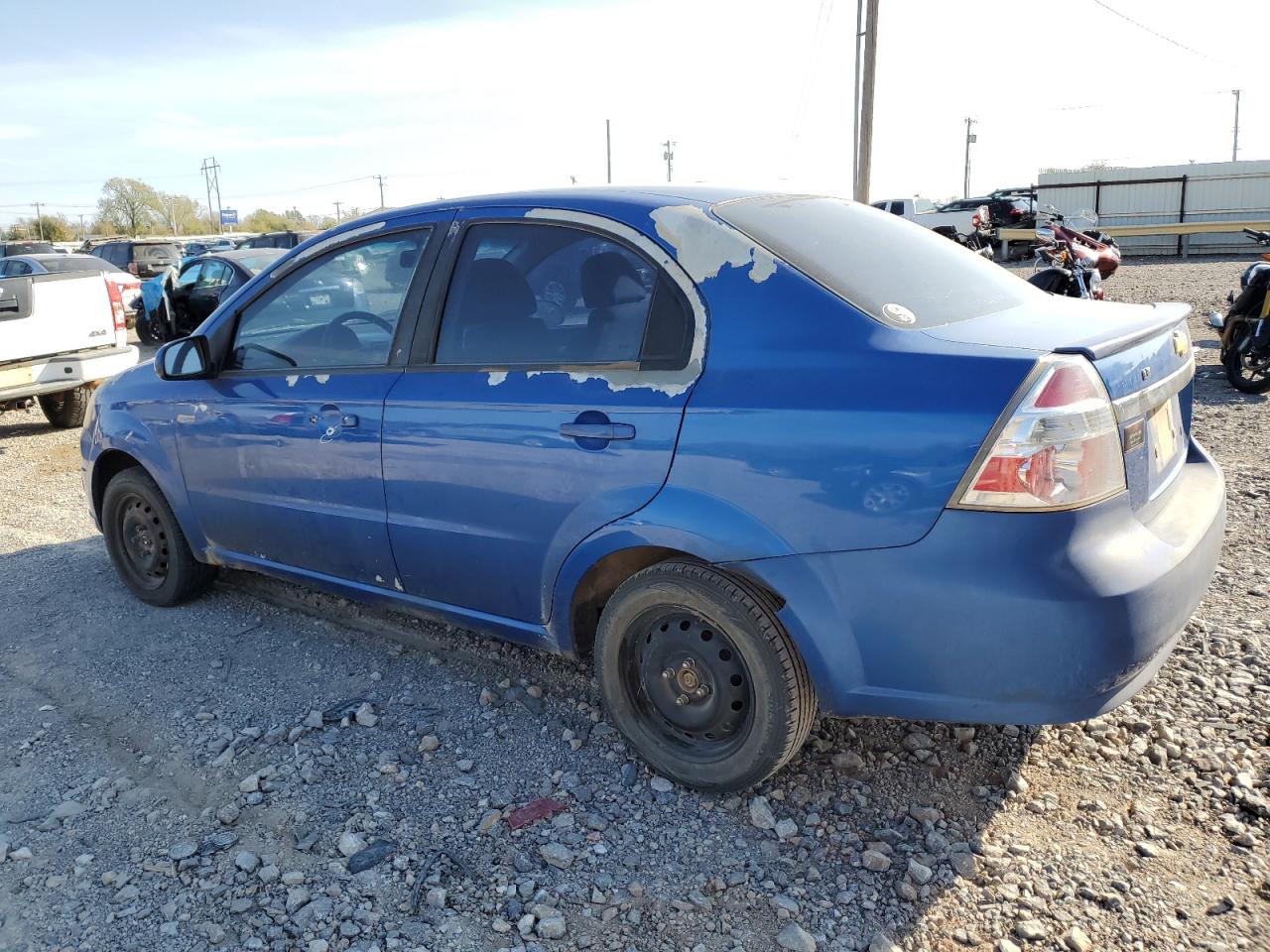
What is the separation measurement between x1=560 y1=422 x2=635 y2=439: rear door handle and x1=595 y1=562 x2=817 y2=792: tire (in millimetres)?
400


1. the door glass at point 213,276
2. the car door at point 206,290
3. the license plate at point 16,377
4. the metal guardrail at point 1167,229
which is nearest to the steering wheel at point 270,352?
the license plate at point 16,377

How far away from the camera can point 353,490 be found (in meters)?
3.60

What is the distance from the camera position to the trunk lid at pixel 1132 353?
248 cm

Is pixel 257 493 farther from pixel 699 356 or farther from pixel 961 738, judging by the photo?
pixel 961 738

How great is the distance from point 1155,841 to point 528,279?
248cm

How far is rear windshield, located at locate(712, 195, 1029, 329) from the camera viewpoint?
274 cm

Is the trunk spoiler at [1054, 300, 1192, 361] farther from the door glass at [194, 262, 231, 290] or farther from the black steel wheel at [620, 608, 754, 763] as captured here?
the door glass at [194, 262, 231, 290]

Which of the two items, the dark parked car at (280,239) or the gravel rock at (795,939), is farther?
the dark parked car at (280,239)

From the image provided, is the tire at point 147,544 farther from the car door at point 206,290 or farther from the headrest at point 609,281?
the car door at point 206,290

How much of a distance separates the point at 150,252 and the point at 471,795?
22.3 metres

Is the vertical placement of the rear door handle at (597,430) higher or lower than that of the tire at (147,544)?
higher

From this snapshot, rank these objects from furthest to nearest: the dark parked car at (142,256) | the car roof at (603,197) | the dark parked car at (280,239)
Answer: the dark parked car at (280,239) < the dark parked car at (142,256) < the car roof at (603,197)

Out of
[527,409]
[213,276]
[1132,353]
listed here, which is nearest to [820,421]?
[1132,353]

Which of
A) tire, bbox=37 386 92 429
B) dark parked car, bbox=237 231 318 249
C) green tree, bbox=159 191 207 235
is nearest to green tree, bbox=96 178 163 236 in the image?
green tree, bbox=159 191 207 235
